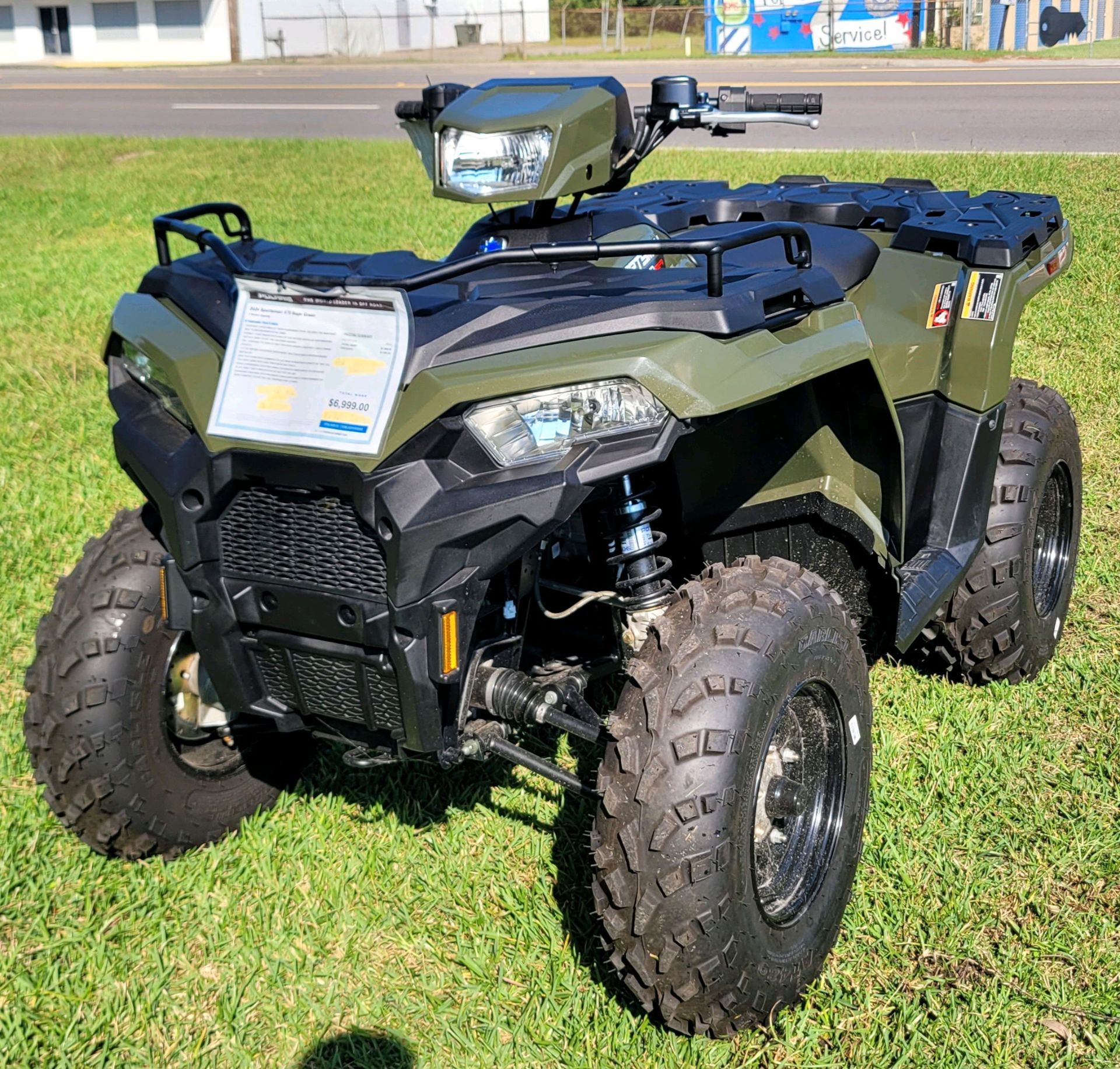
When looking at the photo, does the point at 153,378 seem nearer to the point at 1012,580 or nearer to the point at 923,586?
the point at 923,586

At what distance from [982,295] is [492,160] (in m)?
1.59

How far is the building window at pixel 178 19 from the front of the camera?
3972 cm

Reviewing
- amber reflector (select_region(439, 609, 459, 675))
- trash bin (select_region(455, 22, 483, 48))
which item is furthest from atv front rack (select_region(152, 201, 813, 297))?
trash bin (select_region(455, 22, 483, 48))

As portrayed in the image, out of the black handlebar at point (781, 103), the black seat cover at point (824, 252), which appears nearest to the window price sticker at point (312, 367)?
the black seat cover at point (824, 252)

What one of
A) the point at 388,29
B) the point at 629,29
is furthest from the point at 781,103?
the point at 629,29

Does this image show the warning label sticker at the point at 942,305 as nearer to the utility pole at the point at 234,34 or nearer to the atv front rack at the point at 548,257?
the atv front rack at the point at 548,257

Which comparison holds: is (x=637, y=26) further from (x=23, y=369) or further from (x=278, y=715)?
(x=278, y=715)

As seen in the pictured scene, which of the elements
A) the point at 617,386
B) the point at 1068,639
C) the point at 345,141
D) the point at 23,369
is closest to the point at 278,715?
the point at 617,386

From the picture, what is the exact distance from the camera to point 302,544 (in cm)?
254

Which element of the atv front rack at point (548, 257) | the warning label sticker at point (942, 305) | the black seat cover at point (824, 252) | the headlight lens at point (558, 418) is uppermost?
the atv front rack at point (548, 257)

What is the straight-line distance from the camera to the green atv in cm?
245

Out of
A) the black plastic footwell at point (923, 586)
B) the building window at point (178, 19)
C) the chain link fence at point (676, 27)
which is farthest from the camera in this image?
the building window at point (178, 19)

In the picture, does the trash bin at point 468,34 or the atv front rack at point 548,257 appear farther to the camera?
the trash bin at point 468,34

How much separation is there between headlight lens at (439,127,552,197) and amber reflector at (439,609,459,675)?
3.38 ft
